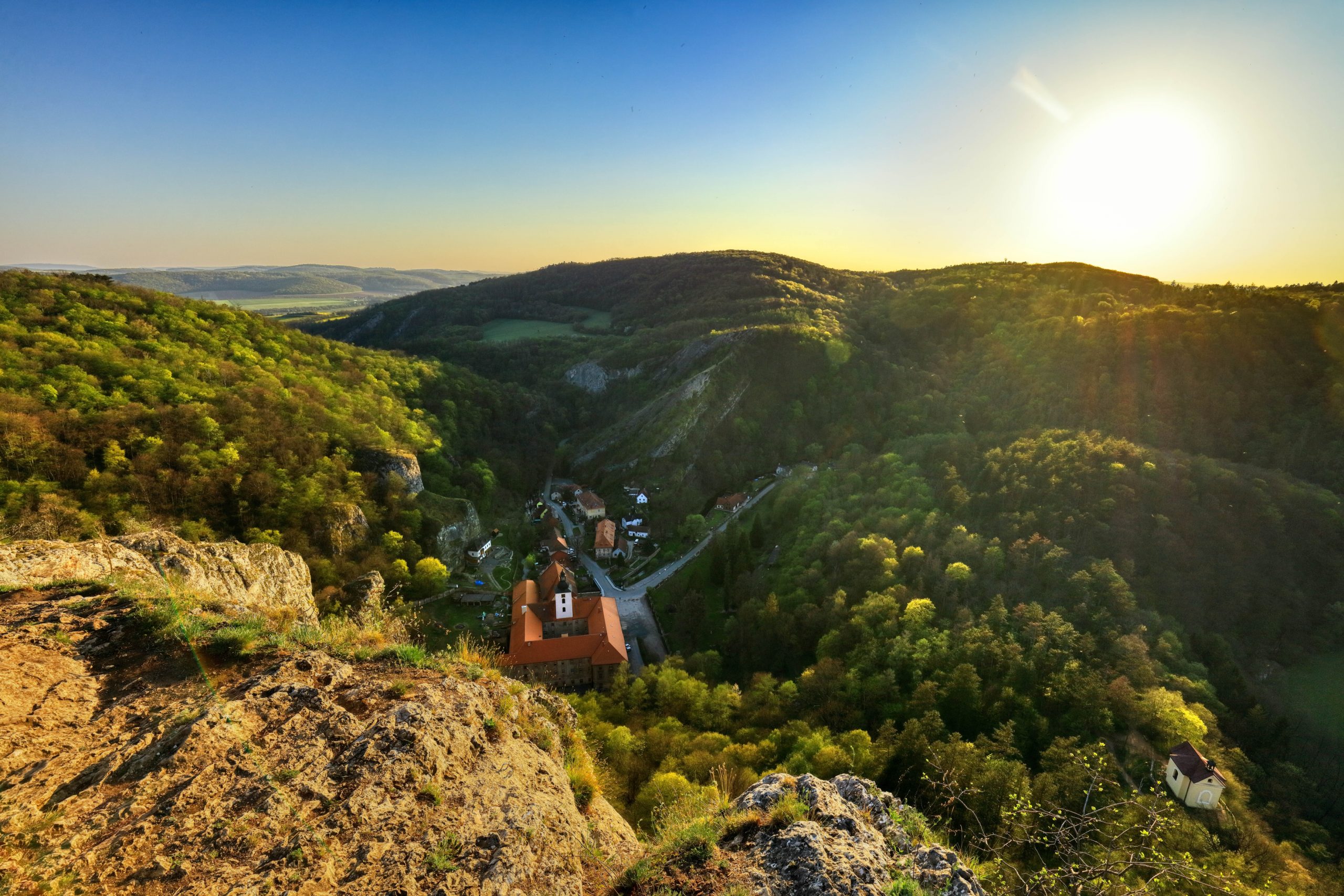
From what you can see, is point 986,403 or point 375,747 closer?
point 375,747

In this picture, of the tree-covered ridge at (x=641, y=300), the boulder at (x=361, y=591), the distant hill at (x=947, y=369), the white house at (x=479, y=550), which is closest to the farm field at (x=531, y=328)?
the tree-covered ridge at (x=641, y=300)

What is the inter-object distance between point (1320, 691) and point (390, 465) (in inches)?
2480

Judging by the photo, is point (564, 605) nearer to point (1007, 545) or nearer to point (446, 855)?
point (446, 855)

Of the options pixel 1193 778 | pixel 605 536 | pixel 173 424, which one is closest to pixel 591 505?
pixel 605 536

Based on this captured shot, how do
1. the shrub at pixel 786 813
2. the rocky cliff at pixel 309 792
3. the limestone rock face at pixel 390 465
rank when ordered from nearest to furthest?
the rocky cliff at pixel 309 792, the shrub at pixel 786 813, the limestone rock face at pixel 390 465

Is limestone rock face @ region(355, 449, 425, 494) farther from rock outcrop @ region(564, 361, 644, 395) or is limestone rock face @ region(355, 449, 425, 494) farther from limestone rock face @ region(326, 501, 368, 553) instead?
rock outcrop @ region(564, 361, 644, 395)

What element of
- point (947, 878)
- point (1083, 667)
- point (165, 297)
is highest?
point (165, 297)

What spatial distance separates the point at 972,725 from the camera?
24.8 meters

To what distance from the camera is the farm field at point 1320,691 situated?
91.9ft

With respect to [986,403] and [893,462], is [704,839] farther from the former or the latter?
[986,403]

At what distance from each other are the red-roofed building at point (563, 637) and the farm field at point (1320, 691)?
39293mm

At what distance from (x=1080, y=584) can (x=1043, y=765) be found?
14.5 m

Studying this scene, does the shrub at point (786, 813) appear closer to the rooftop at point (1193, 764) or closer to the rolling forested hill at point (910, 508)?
the rolling forested hill at point (910, 508)

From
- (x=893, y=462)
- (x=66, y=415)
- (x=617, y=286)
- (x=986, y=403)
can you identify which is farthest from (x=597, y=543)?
(x=617, y=286)
